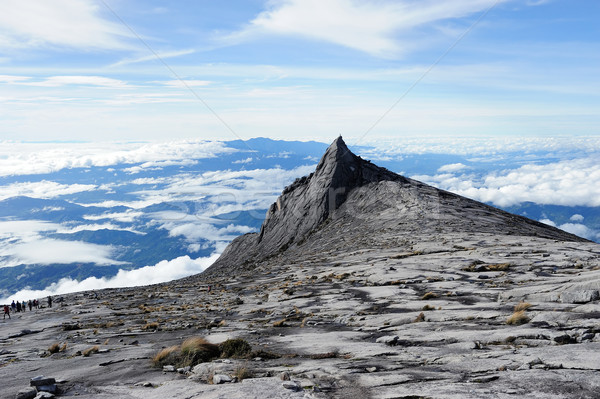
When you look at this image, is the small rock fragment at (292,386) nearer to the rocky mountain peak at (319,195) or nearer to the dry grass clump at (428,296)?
the dry grass clump at (428,296)

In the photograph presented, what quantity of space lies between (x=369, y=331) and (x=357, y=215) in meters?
53.8

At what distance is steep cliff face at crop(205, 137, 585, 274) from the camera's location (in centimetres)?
5522

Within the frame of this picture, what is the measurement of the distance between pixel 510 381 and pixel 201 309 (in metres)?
25.0

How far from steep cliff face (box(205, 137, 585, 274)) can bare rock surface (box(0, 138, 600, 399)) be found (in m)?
7.12

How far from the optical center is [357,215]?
230ft

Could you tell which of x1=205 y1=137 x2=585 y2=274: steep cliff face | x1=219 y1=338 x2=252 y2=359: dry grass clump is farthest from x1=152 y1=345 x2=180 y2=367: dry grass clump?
x1=205 y1=137 x2=585 y2=274: steep cliff face

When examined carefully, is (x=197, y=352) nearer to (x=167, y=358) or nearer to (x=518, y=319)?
(x=167, y=358)

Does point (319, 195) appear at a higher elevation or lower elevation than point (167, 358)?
higher

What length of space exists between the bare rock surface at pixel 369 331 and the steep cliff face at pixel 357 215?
712cm

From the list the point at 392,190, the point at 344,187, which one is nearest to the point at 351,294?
the point at 392,190

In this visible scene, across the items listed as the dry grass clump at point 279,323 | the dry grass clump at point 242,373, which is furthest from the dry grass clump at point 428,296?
the dry grass clump at point 242,373

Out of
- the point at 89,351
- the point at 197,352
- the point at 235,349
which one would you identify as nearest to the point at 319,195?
the point at 89,351

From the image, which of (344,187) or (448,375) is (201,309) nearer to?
(448,375)

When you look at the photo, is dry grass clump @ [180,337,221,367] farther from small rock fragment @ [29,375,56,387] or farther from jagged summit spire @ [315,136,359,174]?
jagged summit spire @ [315,136,359,174]
